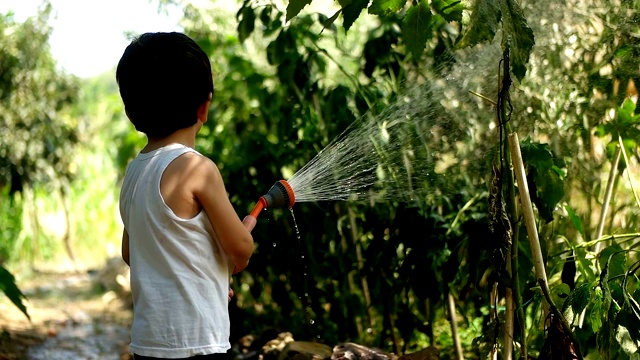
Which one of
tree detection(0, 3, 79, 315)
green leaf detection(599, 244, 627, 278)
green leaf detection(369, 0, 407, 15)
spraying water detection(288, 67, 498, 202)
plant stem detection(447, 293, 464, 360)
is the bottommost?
plant stem detection(447, 293, 464, 360)

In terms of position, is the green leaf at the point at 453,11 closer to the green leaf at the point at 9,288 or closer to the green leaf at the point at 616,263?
the green leaf at the point at 616,263

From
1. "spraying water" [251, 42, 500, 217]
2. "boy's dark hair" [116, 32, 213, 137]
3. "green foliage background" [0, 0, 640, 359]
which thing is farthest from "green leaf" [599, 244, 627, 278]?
"boy's dark hair" [116, 32, 213, 137]

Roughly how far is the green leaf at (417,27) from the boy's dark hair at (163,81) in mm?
522

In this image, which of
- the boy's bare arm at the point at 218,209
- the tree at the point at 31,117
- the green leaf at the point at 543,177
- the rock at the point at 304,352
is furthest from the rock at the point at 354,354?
the tree at the point at 31,117

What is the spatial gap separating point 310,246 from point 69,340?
2.52 metres

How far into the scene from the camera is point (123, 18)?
5.75m

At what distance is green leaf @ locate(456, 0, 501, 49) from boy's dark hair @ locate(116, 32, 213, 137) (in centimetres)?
63

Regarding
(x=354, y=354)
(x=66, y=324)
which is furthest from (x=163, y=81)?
(x=66, y=324)

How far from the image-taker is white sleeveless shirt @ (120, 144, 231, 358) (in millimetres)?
1888

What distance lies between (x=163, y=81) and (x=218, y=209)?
0.33 metres

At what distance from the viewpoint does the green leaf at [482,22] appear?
187 cm

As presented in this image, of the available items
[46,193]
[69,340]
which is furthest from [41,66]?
[69,340]

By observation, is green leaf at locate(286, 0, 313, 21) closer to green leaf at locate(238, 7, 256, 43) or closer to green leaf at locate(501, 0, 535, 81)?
green leaf at locate(501, 0, 535, 81)

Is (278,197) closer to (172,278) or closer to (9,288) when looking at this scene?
(172,278)
